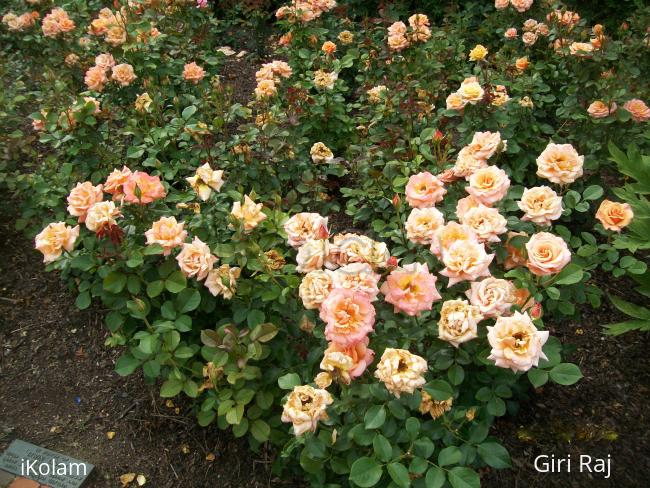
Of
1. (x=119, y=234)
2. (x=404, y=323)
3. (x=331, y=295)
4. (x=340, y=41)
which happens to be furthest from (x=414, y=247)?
(x=340, y=41)

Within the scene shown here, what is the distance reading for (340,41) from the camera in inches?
152

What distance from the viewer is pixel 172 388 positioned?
76.6 inches

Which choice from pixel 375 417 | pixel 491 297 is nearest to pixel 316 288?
pixel 375 417

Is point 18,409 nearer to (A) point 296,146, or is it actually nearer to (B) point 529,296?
(A) point 296,146

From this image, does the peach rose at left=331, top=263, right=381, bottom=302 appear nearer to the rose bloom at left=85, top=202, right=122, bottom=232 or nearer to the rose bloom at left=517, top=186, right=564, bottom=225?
the rose bloom at left=517, top=186, right=564, bottom=225

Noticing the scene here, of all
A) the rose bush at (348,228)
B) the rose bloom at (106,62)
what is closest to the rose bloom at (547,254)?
the rose bush at (348,228)

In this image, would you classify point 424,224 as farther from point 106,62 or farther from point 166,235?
point 106,62

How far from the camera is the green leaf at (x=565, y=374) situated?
1581mm

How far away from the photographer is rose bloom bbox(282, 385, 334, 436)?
1.48 m

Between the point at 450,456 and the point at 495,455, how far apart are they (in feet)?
0.55

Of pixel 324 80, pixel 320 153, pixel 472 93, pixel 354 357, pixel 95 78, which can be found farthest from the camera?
pixel 324 80

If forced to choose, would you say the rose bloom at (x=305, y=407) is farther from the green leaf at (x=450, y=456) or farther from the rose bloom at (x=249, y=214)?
the rose bloom at (x=249, y=214)

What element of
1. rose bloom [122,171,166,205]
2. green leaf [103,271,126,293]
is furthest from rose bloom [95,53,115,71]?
green leaf [103,271,126,293]

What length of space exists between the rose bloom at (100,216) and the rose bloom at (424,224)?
3.24ft
